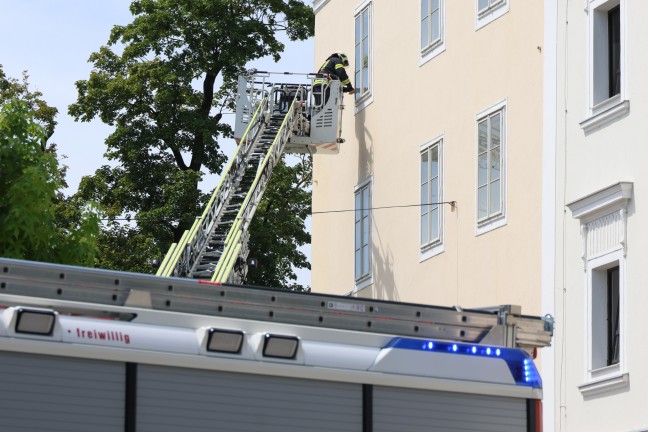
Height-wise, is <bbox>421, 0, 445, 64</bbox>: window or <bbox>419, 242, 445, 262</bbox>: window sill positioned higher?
<bbox>421, 0, 445, 64</bbox>: window

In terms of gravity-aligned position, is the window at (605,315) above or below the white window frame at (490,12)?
below

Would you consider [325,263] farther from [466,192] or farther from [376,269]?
[466,192]

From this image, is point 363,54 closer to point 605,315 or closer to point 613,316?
point 605,315

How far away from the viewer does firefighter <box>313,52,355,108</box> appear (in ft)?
94.9

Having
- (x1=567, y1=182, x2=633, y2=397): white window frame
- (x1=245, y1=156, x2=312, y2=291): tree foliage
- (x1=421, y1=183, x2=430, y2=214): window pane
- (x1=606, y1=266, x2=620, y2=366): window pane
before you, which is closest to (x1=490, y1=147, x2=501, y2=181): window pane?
(x1=421, y1=183, x2=430, y2=214): window pane

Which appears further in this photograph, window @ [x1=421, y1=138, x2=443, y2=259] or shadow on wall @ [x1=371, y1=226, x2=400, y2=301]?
shadow on wall @ [x1=371, y1=226, x2=400, y2=301]

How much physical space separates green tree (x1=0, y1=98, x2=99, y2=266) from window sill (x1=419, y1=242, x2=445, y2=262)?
19.1 ft

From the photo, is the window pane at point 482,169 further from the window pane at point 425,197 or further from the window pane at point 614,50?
the window pane at point 614,50

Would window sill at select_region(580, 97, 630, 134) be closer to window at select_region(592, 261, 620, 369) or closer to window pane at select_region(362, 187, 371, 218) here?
window at select_region(592, 261, 620, 369)

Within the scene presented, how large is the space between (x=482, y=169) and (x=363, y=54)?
6.34 m

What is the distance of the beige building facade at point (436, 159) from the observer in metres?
22.3

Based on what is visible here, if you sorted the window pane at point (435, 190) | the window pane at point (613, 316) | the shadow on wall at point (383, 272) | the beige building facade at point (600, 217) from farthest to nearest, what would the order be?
the shadow on wall at point (383, 272) → the window pane at point (435, 190) → the window pane at point (613, 316) → the beige building facade at point (600, 217)

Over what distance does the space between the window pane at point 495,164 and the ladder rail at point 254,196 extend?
14.6ft

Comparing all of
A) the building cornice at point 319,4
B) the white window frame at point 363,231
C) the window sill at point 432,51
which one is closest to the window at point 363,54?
the white window frame at point 363,231
